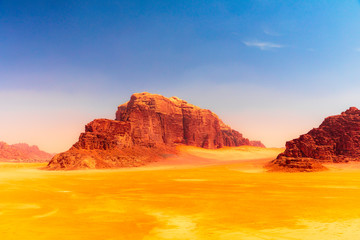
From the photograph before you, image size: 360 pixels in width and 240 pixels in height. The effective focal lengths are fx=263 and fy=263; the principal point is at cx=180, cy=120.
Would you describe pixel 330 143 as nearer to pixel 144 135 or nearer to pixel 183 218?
pixel 183 218

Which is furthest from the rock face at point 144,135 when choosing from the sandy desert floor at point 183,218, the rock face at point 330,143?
the sandy desert floor at point 183,218

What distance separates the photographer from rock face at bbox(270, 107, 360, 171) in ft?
107

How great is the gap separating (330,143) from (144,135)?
40.1 m

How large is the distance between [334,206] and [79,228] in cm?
824

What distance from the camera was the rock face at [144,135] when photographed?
133 feet

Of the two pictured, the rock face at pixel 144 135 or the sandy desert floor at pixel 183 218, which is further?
the rock face at pixel 144 135

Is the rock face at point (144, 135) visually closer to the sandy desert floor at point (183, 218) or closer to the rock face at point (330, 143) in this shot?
the rock face at point (330, 143)

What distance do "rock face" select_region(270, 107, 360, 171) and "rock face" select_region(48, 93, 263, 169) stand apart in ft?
81.4

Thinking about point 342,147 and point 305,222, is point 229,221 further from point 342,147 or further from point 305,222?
point 342,147

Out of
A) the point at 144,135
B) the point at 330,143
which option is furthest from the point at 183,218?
the point at 144,135

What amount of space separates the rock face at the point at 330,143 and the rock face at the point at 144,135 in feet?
81.4

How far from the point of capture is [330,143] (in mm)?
34375

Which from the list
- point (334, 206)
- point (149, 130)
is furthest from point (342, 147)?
point (149, 130)

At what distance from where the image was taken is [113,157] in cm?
4216
